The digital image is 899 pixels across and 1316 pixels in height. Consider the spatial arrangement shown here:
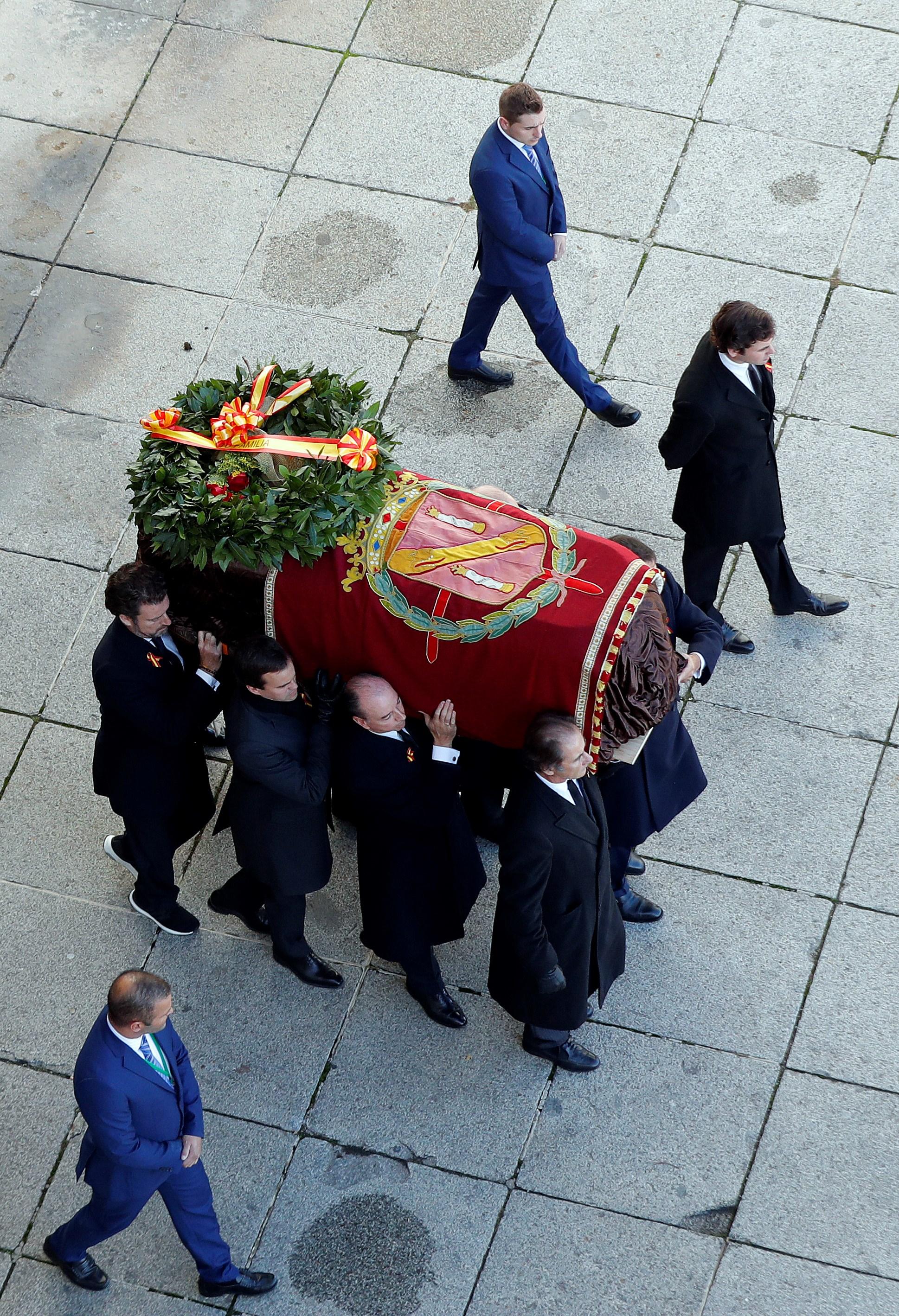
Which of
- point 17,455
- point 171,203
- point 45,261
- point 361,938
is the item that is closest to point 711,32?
point 171,203

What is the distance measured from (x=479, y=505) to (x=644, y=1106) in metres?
2.42

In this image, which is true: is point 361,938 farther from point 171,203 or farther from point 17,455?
point 171,203

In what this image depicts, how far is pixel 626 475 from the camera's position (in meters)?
6.66

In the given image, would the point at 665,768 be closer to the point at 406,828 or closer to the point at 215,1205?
the point at 406,828

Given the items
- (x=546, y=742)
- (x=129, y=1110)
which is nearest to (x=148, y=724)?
(x=129, y=1110)

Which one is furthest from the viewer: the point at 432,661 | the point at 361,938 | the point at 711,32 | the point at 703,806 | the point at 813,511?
the point at 711,32

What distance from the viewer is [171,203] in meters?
7.64

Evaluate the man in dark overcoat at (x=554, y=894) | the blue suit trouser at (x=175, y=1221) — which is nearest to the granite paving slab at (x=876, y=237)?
the man in dark overcoat at (x=554, y=894)

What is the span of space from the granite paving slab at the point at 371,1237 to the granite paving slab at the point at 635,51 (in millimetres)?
6187

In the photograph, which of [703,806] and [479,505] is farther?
[703,806]

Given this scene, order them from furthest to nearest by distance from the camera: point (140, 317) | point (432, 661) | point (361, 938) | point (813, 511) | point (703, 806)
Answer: point (140, 317)
point (813, 511)
point (703, 806)
point (361, 938)
point (432, 661)

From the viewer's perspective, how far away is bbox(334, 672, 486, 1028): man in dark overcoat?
182 inches

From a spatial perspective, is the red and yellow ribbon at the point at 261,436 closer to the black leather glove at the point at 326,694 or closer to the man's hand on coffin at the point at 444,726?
the black leather glove at the point at 326,694

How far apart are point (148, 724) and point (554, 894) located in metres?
1.61
